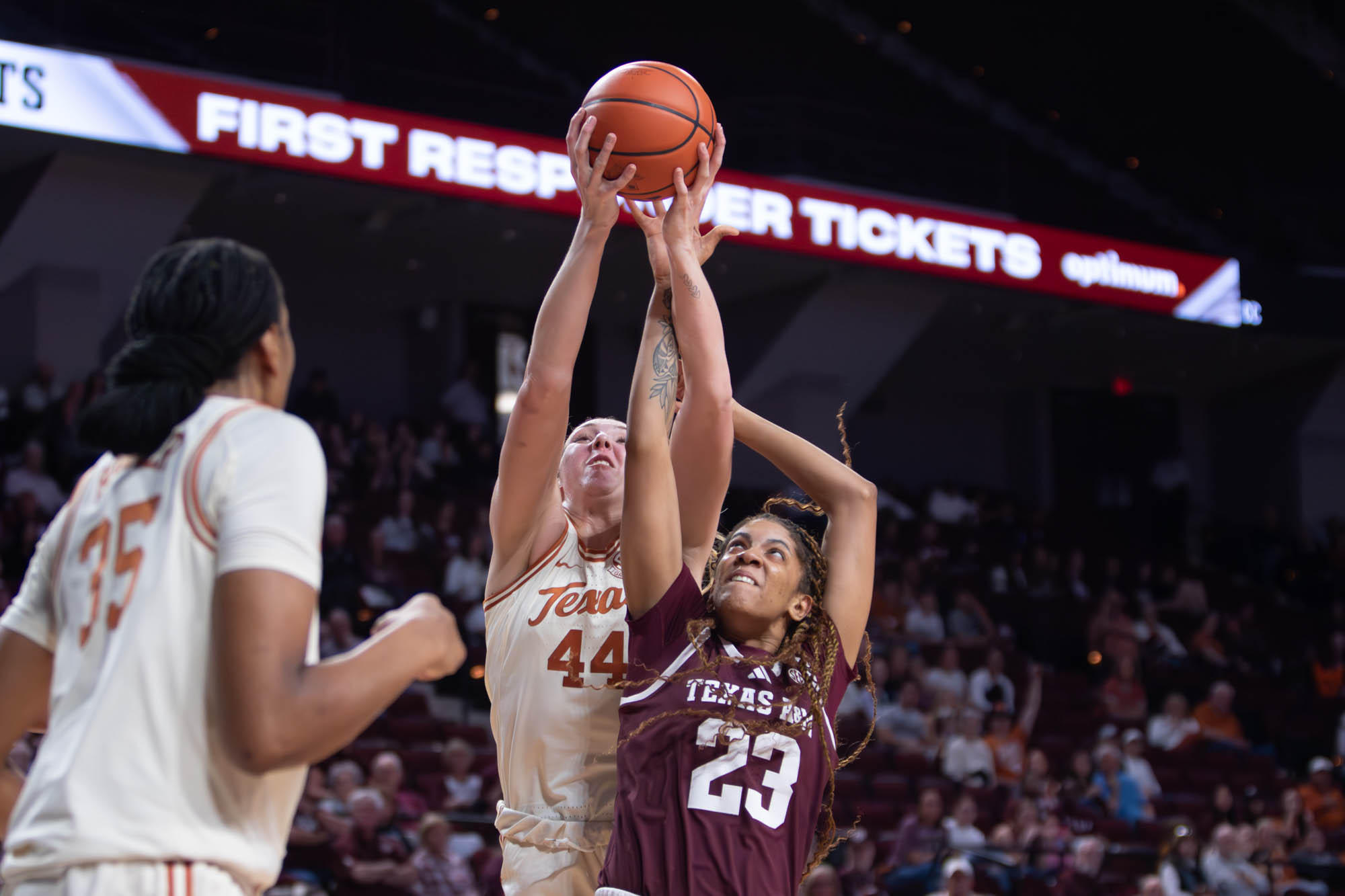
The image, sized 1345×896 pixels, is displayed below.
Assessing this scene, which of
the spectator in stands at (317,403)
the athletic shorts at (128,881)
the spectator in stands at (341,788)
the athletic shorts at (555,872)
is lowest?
the spectator in stands at (341,788)

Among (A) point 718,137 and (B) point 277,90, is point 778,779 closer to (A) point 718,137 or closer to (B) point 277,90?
(A) point 718,137

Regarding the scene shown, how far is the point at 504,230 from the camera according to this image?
12.8 m

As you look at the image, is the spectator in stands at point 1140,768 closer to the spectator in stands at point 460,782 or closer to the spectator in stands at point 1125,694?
the spectator in stands at point 1125,694

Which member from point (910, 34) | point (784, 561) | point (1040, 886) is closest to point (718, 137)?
point (784, 561)

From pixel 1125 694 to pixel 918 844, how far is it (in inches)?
173

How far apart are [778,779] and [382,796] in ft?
15.8

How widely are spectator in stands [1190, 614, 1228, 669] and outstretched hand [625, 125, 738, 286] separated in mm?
11316

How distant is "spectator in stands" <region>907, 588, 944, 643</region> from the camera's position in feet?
38.4

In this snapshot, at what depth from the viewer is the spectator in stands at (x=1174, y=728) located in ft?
37.0

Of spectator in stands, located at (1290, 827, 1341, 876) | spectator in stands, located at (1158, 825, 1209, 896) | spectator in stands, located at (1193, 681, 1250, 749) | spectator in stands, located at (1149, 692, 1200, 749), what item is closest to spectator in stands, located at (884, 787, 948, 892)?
spectator in stands, located at (1158, 825, 1209, 896)

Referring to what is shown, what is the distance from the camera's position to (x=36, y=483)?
909 centimetres

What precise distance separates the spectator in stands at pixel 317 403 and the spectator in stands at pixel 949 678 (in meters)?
5.48

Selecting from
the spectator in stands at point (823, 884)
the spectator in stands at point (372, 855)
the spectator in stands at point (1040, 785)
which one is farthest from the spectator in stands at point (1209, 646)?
the spectator in stands at point (372, 855)

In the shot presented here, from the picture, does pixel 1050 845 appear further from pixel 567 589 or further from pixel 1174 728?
pixel 567 589
